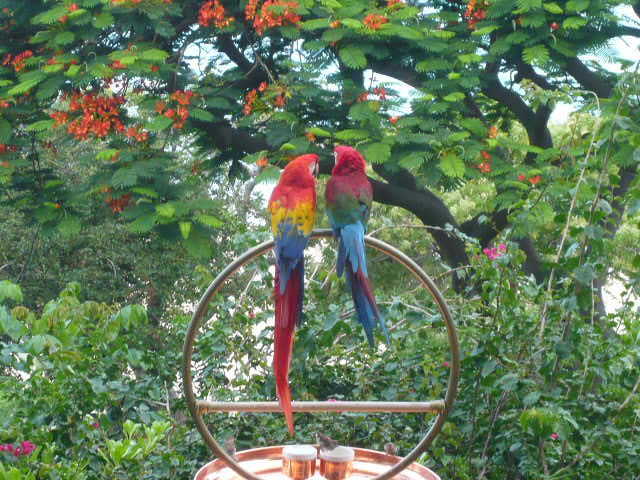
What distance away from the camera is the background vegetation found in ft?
6.39

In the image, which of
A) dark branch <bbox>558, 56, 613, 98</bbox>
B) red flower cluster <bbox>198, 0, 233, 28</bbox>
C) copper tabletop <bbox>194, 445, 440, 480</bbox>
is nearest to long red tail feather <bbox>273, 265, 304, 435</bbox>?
copper tabletop <bbox>194, 445, 440, 480</bbox>

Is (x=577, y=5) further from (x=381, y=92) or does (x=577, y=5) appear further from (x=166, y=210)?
(x=166, y=210)

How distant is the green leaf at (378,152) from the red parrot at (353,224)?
8.79 ft

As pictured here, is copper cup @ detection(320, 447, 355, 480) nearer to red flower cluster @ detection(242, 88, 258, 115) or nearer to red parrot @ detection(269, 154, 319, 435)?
red parrot @ detection(269, 154, 319, 435)

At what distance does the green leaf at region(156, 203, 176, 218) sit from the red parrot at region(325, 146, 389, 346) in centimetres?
278

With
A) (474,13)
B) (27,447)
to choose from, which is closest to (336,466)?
(27,447)

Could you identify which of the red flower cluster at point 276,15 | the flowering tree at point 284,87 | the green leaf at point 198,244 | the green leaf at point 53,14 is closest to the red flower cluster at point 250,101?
the flowering tree at point 284,87

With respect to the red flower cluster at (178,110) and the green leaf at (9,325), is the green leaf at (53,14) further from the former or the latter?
the green leaf at (9,325)

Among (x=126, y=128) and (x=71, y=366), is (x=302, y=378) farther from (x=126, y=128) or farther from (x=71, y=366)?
(x=126, y=128)

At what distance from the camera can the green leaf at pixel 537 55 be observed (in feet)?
13.4

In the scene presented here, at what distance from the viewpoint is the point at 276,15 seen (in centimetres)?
416

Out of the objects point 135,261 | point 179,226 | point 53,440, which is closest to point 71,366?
point 53,440

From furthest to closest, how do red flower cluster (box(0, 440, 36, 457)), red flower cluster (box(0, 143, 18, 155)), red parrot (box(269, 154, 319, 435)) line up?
red flower cluster (box(0, 143, 18, 155)), red flower cluster (box(0, 440, 36, 457)), red parrot (box(269, 154, 319, 435))

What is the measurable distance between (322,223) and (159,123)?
3037 millimetres
